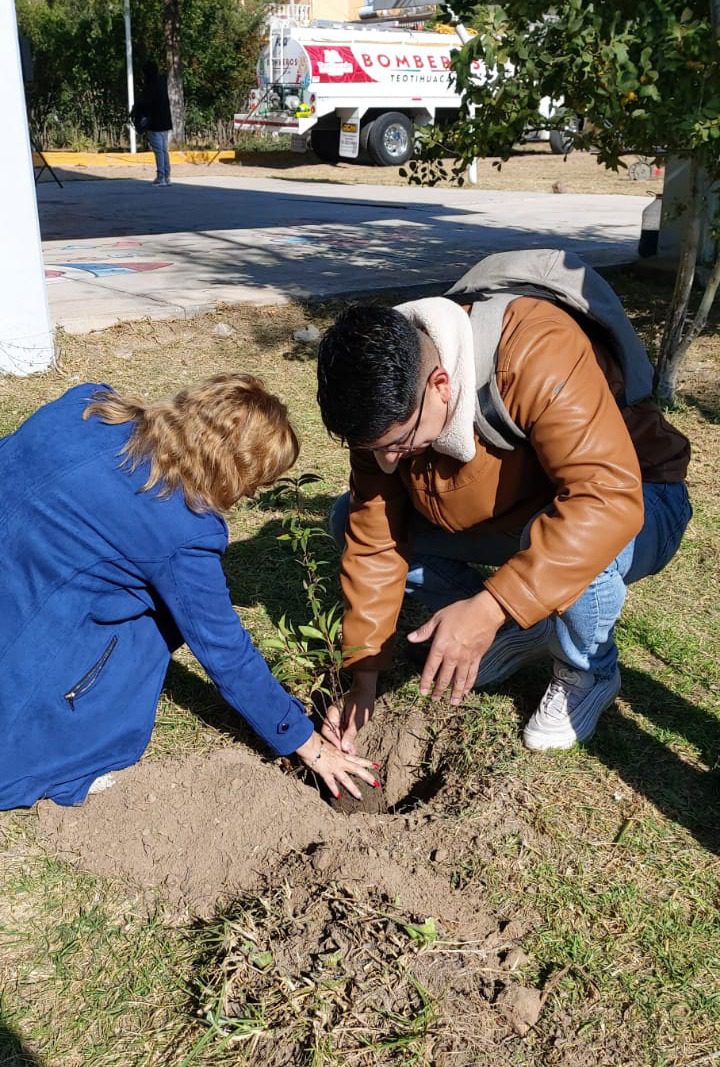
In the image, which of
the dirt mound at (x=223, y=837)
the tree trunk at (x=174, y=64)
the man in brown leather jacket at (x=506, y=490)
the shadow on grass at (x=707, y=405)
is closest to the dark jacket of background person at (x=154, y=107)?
the tree trunk at (x=174, y=64)

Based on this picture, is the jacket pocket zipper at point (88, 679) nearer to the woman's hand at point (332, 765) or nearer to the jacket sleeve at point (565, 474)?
the woman's hand at point (332, 765)

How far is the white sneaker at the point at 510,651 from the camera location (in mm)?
3115

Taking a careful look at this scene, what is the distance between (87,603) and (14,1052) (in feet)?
3.20

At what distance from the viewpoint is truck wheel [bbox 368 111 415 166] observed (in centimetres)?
2119

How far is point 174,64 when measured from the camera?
23672mm

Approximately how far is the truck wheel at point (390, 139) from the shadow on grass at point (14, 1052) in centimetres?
2097

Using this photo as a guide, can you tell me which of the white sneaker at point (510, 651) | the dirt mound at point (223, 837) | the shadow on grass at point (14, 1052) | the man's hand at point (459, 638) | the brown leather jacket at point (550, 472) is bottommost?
the shadow on grass at point (14, 1052)

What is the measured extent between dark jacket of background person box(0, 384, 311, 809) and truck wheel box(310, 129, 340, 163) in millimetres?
22128

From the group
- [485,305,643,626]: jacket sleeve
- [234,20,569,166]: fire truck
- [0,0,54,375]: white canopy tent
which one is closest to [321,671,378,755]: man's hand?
[485,305,643,626]: jacket sleeve

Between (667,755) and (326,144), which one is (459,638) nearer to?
(667,755)

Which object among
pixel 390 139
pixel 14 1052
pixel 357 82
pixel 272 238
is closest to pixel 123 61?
pixel 390 139

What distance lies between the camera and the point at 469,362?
91.4 inches

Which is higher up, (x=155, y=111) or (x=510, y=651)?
(x=155, y=111)

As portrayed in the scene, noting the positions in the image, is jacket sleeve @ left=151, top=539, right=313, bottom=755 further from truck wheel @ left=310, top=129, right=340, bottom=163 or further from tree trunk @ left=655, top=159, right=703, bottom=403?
truck wheel @ left=310, top=129, right=340, bottom=163
